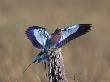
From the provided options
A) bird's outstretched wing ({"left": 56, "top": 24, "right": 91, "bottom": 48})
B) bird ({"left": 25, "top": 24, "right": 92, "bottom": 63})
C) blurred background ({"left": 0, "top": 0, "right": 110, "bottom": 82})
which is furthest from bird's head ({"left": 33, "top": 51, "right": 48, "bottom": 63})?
blurred background ({"left": 0, "top": 0, "right": 110, "bottom": 82})

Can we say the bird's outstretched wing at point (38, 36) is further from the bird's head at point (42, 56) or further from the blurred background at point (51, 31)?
the blurred background at point (51, 31)

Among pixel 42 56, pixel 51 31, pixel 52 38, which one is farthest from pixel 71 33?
pixel 51 31

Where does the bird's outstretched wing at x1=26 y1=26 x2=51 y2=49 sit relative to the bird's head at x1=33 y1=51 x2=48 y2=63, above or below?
above

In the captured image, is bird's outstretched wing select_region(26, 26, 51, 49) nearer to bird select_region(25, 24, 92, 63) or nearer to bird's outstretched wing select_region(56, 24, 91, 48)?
bird select_region(25, 24, 92, 63)

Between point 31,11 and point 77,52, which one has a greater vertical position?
point 31,11

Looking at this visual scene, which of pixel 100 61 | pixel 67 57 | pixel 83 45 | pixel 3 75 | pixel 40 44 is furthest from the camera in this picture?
pixel 83 45

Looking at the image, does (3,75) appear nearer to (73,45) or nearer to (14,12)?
(73,45)

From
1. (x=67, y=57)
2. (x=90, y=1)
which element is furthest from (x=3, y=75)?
(x=90, y=1)

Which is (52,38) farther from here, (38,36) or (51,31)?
(51,31)
